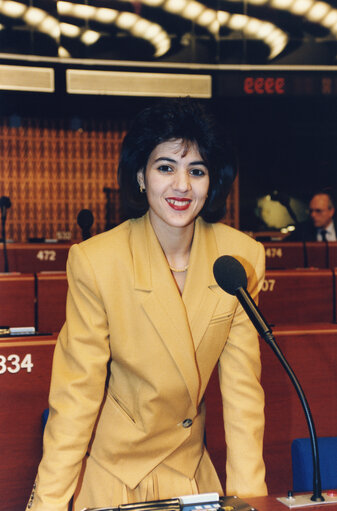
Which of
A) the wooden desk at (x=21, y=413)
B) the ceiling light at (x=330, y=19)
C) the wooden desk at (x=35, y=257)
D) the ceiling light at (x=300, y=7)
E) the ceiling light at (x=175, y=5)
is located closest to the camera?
the wooden desk at (x=21, y=413)

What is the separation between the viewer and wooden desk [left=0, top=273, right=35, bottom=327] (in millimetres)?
3869

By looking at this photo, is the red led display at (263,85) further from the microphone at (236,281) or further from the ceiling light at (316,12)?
the microphone at (236,281)

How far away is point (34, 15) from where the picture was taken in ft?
28.8

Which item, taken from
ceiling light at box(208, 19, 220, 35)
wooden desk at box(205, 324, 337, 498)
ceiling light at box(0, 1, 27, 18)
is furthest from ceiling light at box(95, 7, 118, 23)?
wooden desk at box(205, 324, 337, 498)

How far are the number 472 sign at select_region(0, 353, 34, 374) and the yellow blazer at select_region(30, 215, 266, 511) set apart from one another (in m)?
0.83

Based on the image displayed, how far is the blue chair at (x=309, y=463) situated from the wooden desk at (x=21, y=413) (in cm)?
110

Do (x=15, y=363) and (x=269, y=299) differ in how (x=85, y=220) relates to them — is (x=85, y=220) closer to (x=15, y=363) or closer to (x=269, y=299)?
(x=269, y=299)

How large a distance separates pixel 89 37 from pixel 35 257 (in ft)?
14.2

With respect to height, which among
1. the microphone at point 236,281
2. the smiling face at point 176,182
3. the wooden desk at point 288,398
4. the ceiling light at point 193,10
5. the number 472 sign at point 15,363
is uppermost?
the ceiling light at point 193,10

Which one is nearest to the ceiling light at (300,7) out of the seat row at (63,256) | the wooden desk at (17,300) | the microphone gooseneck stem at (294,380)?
the seat row at (63,256)

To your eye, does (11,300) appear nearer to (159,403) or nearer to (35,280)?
(35,280)

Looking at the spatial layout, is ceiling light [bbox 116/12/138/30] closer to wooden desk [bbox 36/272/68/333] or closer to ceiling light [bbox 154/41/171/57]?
ceiling light [bbox 154/41/171/57]

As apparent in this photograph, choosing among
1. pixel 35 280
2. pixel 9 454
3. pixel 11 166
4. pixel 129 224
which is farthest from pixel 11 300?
pixel 11 166

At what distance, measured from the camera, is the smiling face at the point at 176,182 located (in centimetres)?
155
